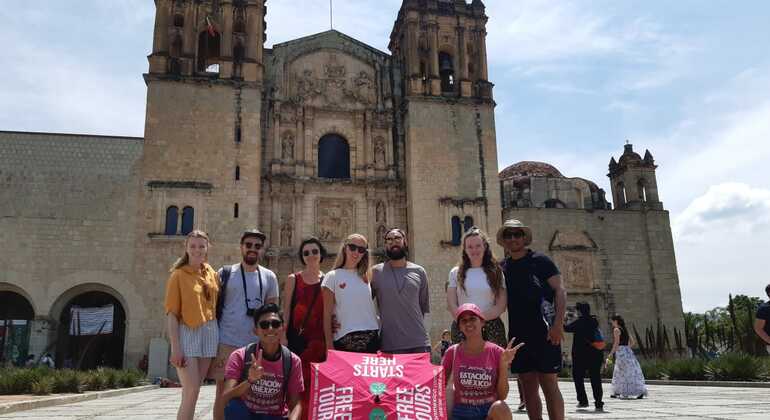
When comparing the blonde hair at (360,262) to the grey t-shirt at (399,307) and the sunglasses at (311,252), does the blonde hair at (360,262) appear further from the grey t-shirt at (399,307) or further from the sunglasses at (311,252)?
the sunglasses at (311,252)

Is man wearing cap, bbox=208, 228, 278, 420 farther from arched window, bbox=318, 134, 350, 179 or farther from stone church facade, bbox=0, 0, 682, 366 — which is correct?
arched window, bbox=318, 134, 350, 179

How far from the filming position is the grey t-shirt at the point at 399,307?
15.9ft

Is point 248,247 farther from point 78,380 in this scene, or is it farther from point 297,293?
point 78,380

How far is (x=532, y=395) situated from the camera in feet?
15.0

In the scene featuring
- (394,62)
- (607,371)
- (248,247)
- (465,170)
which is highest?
(394,62)

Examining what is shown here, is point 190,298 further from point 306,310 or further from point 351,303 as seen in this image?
point 351,303

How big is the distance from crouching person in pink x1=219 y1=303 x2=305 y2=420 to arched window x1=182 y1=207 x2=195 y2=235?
648 inches

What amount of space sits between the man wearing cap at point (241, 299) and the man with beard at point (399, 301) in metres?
0.98

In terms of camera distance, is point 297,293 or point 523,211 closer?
point 297,293

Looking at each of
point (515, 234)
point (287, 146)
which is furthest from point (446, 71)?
point (515, 234)

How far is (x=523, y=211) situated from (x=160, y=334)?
14452mm

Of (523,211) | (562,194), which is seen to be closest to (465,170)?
(523,211)

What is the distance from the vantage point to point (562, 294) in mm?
4797

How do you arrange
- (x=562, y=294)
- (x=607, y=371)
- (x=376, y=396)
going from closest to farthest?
(x=376, y=396) < (x=562, y=294) < (x=607, y=371)
